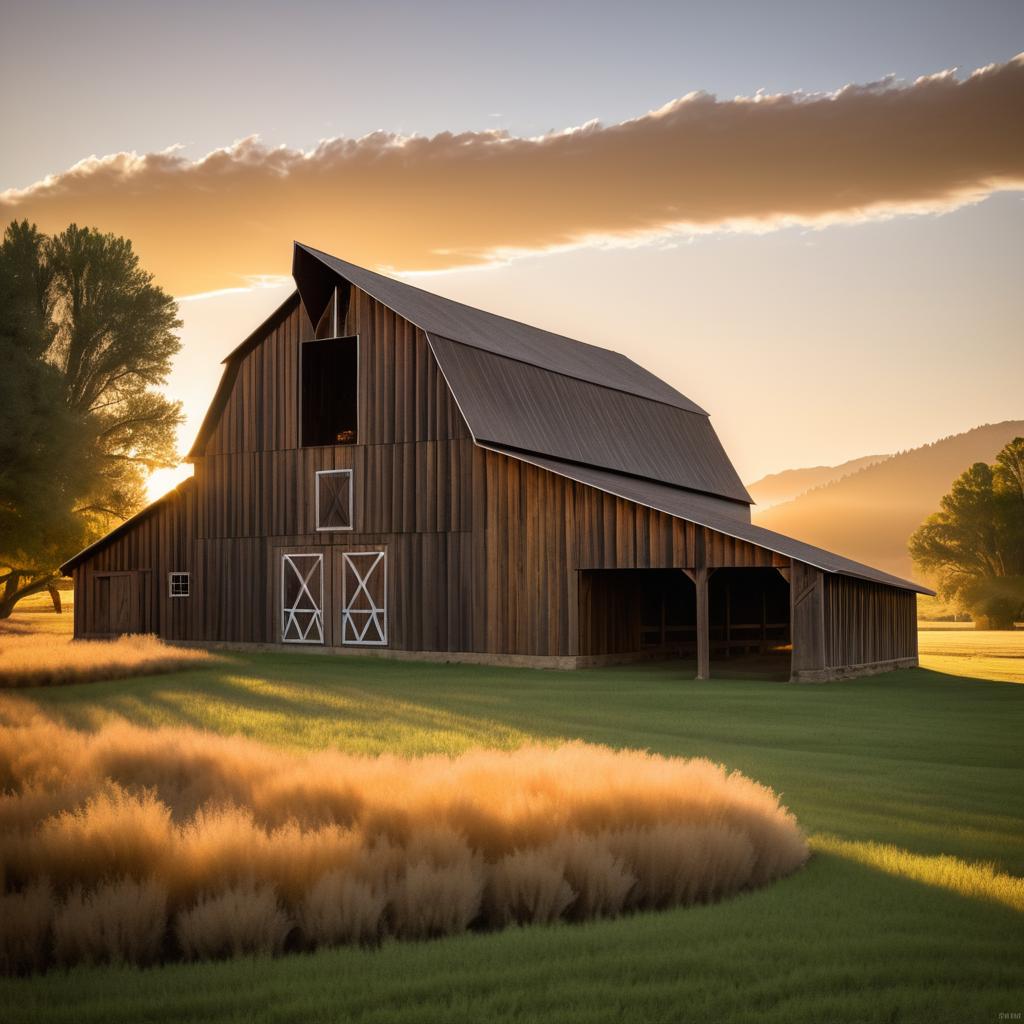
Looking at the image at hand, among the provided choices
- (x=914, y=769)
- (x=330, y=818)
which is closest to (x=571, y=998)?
(x=330, y=818)

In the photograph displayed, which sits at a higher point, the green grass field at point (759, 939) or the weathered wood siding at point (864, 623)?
the weathered wood siding at point (864, 623)

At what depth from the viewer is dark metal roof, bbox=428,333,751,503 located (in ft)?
103

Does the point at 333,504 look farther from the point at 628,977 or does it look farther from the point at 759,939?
the point at 628,977

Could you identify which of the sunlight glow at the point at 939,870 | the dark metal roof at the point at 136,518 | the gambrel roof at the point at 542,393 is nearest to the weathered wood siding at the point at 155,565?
the dark metal roof at the point at 136,518

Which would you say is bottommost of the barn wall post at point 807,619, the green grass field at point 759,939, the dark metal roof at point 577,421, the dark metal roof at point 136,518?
the green grass field at point 759,939

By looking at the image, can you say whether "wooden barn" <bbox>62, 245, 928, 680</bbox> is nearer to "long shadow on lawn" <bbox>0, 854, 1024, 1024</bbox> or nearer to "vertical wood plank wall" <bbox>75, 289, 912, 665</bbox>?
"vertical wood plank wall" <bbox>75, 289, 912, 665</bbox>

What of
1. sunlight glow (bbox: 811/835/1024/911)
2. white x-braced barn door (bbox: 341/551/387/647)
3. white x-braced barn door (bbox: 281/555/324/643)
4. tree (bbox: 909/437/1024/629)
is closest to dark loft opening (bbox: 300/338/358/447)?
white x-braced barn door (bbox: 281/555/324/643)

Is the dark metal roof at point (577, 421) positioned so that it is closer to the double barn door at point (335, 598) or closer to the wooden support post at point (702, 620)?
the double barn door at point (335, 598)

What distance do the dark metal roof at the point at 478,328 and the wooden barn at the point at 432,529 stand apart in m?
0.12

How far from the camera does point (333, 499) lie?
1302 inches

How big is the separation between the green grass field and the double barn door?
1390 centimetres

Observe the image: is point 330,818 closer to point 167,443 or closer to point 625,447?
point 625,447

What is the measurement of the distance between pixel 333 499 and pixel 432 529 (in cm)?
351

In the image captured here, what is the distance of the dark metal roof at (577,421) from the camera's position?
1235 inches
